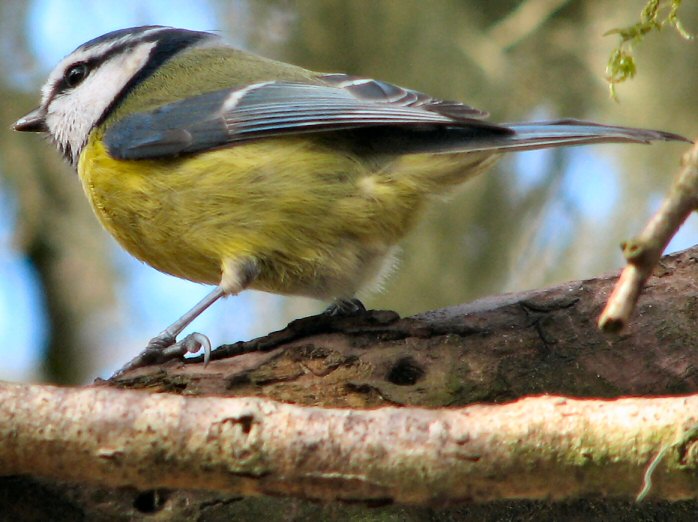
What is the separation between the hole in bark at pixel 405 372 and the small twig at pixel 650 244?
1030 mm

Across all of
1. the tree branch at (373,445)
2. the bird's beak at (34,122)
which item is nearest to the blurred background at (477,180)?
the bird's beak at (34,122)

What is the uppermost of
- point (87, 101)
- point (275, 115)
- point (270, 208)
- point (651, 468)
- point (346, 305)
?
point (87, 101)

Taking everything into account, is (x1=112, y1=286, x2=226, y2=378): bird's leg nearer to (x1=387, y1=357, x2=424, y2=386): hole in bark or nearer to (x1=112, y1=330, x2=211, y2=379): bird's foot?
(x1=112, y1=330, x2=211, y2=379): bird's foot

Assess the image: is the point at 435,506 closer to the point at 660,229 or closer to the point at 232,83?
the point at 660,229

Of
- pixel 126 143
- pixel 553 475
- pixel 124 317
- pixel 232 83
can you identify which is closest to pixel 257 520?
pixel 553 475

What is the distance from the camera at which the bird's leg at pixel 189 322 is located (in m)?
2.68

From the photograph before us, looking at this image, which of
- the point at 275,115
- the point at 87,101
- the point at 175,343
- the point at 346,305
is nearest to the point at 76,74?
the point at 87,101

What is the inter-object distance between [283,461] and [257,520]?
0.43 meters

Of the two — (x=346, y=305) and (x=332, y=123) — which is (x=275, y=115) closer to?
(x=332, y=123)

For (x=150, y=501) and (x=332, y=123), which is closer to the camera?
(x=150, y=501)

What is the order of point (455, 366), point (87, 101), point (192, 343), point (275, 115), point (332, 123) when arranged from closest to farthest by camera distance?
point (455, 366) < point (192, 343) < point (332, 123) < point (275, 115) < point (87, 101)

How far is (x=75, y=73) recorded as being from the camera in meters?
3.40

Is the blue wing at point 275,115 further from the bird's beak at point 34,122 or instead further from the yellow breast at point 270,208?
the bird's beak at point 34,122

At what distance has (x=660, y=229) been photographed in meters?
1.31
